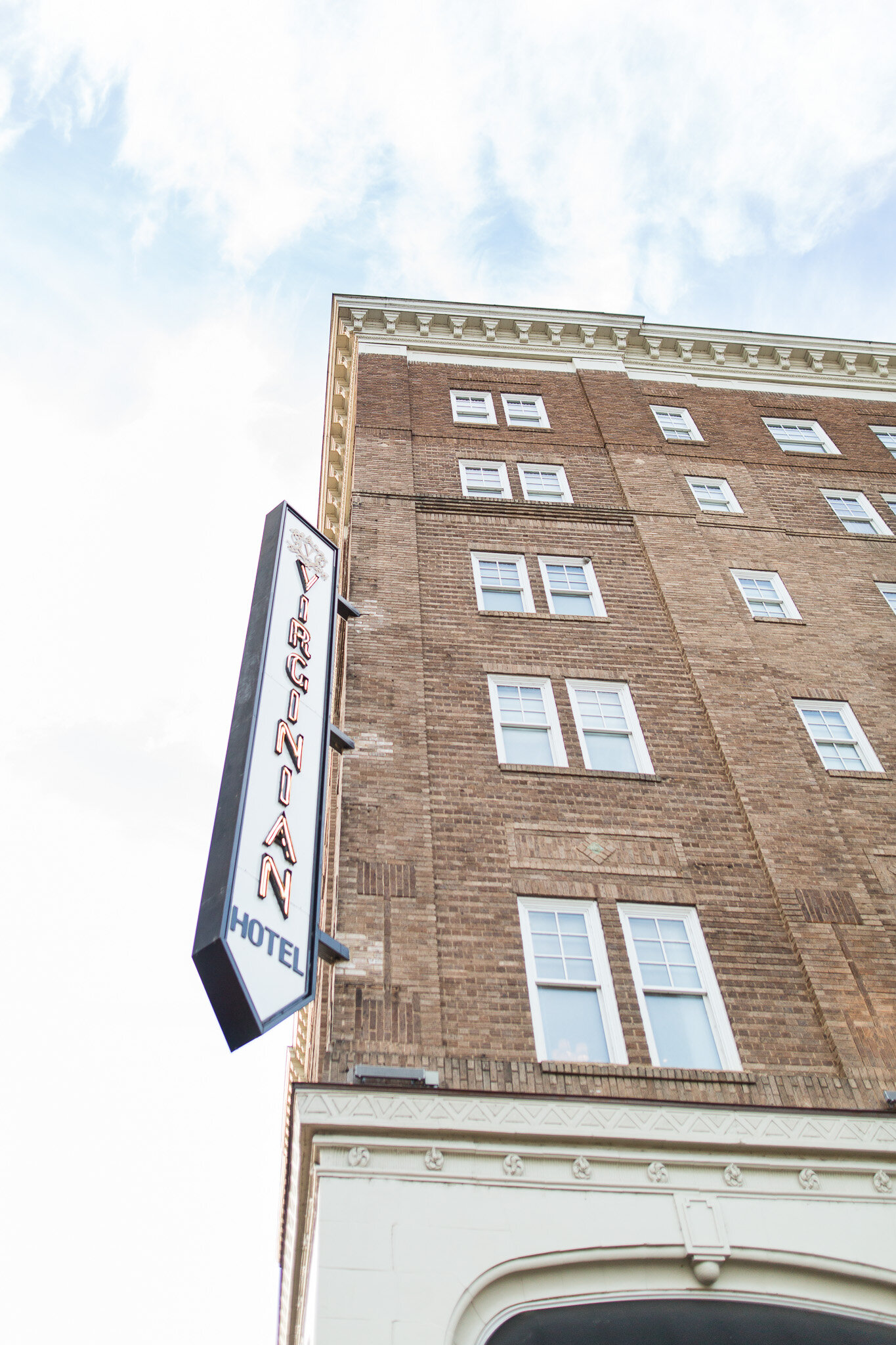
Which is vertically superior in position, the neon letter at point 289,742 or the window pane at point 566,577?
the window pane at point 566,577

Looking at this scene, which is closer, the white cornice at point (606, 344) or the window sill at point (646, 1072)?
the window sill at point (646, 1072)

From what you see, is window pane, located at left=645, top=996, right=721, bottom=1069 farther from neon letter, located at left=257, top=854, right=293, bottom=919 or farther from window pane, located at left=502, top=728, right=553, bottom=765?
neon letter, located at left=257, top=854, right=293, bottom=919

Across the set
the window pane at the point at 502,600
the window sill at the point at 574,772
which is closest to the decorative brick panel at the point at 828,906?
the window sill at the point at 574,772

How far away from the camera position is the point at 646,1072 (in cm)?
1245

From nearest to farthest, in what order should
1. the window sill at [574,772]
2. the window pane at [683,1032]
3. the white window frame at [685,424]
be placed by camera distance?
the window pane at [683,1032]
the window sill at [574,772]
the white window frame at [685,424]

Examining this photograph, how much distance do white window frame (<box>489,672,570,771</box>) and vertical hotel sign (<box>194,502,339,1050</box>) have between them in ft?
9.58

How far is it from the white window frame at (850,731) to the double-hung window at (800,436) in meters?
10.8

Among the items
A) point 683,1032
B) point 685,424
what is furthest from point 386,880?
point 685,424

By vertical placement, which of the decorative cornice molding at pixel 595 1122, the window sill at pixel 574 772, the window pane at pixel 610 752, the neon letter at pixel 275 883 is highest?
the window pane at pixel 610 752

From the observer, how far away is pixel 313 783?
13570mm

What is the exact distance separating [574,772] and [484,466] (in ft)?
34.0

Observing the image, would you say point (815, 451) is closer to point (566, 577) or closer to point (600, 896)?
point (566, 577)

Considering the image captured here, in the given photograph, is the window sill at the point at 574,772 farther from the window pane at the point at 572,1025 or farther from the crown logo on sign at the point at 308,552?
the crown logo on sign at the point at 308,552

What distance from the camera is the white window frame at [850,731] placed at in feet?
57.9
